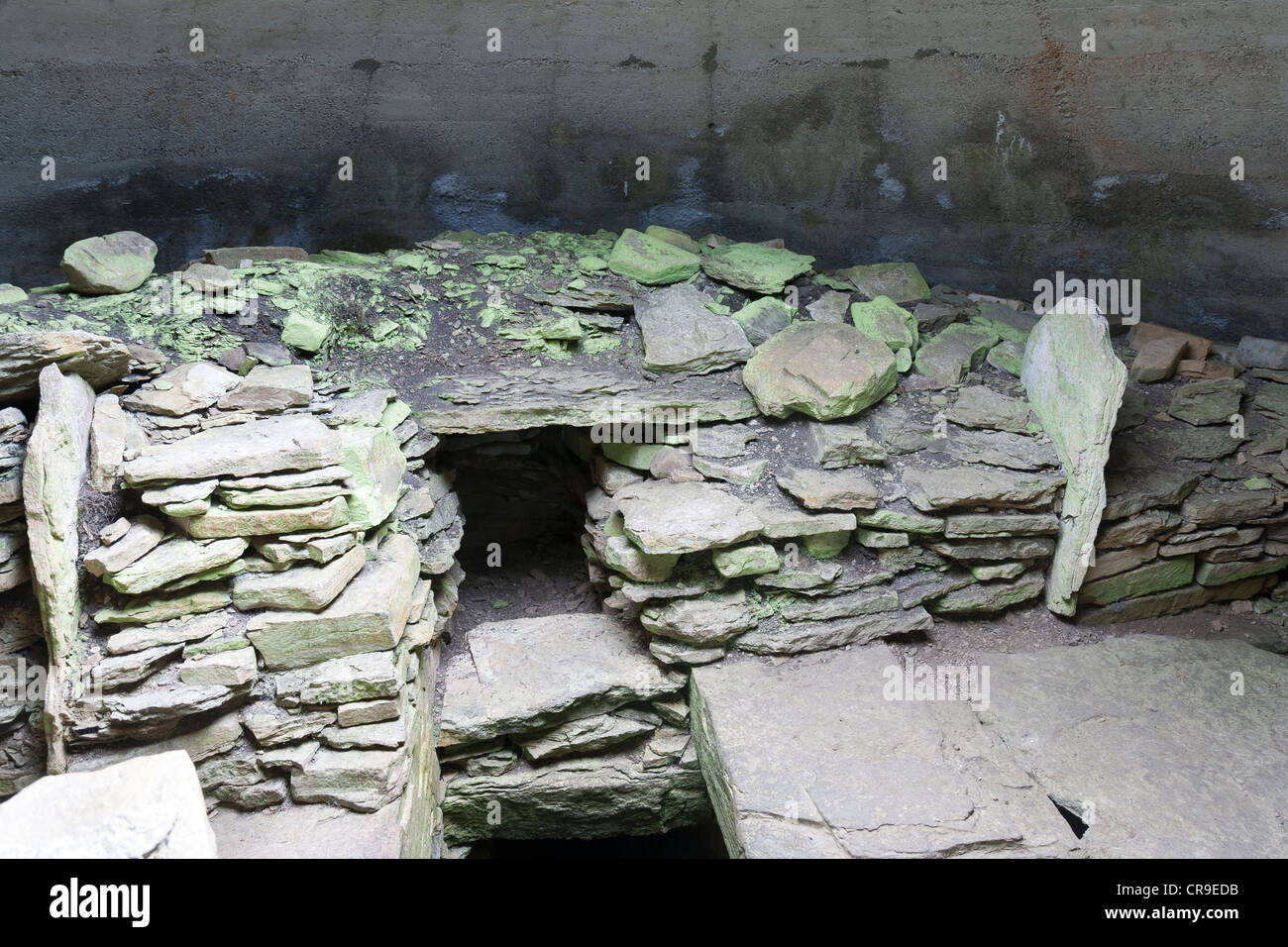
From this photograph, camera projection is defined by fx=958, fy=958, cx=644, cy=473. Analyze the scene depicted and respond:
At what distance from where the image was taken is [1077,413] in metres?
5.00

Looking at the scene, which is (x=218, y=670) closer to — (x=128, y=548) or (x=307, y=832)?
(x=128, y=548)

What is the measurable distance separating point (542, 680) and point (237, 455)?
183cm

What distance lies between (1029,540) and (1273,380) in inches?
83.1

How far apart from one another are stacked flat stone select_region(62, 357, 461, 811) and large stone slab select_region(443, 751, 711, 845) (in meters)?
A: 0.88

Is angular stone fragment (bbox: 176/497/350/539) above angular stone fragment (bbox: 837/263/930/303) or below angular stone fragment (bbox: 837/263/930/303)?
below

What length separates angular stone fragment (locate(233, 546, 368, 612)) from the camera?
3967 mm

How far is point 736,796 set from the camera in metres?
3.98

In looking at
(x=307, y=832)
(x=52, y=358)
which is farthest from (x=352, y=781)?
(x=52, y=358)

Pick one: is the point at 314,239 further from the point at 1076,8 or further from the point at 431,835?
the point at 1076,8

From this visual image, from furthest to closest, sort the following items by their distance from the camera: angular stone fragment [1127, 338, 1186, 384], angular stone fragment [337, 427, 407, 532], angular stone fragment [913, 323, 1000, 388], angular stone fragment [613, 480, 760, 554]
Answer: angular stone fragment [1127, 338, 1186, 384], angular stone fragment [913, 323, 1000, 388], angular stone fragment [613, 480, 760, 554], angular stone fragment [337, 427, 407, 532]

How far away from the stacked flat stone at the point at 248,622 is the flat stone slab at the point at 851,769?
1.44 metres

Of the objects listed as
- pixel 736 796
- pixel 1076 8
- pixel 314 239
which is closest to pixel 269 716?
pixel 736 796

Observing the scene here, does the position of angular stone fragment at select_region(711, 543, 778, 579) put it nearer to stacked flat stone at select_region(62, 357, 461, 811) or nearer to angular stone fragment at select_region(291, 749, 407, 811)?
stacked flat stone at select_region(62, 357, 461, 811)

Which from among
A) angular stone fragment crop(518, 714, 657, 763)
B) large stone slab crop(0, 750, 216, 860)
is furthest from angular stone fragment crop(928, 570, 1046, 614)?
large stone slab crop(0, 750, 216, 860)
